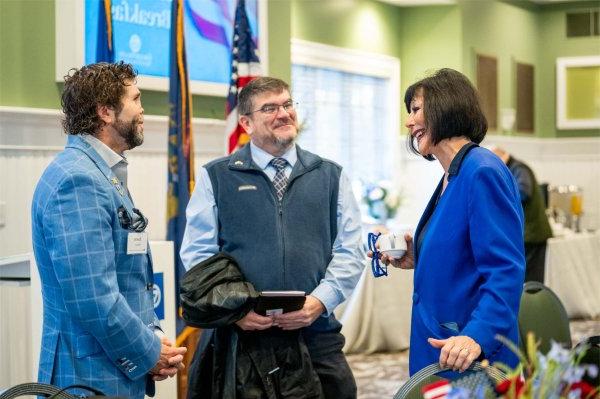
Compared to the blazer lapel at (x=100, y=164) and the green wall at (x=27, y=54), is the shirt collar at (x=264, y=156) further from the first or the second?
the green wall at (x=27, y=54)

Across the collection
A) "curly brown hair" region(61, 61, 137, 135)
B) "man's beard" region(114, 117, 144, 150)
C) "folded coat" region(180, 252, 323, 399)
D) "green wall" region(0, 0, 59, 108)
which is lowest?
"folded coat" region(180, 252, 323, 399)

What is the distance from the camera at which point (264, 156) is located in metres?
3.40

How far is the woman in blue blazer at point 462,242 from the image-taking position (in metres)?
2.36

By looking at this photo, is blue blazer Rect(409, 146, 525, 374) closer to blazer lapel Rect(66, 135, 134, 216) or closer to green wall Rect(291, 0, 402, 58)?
blazer lapel Rect(66, 135, 134, 216)

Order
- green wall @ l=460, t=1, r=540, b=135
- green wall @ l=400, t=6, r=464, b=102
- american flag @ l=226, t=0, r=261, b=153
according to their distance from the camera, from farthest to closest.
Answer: green wall @ l=460, t=1, r=540, b=135 < green wall @ l=400, t=6, r=464, b=102 < american flag @ l=226, t=0, r=261, b=153

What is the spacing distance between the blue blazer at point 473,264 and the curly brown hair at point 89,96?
2.94 feet

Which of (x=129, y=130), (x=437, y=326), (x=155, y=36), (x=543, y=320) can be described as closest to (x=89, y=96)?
(x=129, y=130)

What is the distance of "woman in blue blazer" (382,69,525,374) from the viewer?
2.36m

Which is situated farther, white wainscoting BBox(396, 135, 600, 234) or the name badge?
white wainscoting BBox(396, 135, 600, 234)

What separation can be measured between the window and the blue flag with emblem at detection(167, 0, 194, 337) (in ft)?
11.2

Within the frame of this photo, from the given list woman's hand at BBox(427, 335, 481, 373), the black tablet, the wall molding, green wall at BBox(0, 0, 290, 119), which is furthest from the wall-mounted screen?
woman's hand at BBox(427, 335, 481, 373)

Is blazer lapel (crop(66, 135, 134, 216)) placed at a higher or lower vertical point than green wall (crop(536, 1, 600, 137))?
lower

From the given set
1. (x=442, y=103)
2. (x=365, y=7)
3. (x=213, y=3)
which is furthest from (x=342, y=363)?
(x=365, y=7)

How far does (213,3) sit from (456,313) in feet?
13.1
